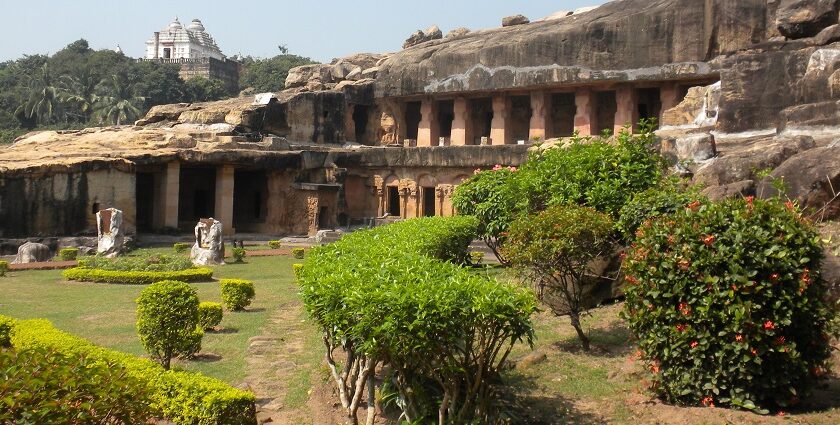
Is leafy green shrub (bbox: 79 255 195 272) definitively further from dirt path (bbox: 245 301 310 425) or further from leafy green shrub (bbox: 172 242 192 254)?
dirt path (bbox: 245 301 310 425)

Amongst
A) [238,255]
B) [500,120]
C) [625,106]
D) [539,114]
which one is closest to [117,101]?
[500,120]

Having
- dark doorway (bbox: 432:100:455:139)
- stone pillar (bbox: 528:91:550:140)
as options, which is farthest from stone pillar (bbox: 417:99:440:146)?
stone pillar (bbox: 528:91:550:140)

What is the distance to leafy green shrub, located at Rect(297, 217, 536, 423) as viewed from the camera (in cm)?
596

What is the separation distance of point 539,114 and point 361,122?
879 cm

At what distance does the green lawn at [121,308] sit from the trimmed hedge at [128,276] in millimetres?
350

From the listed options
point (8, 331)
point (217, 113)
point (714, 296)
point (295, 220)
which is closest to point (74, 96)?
point (217, 113)

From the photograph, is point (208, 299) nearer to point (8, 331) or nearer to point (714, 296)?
point (8, 331)

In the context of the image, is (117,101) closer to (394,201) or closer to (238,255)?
(394,201)

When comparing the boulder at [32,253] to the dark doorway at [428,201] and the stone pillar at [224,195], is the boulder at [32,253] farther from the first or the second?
the dark doorway at [428,201]

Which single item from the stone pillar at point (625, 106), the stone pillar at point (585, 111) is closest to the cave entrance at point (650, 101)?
the stone pillar at point (625, 106)

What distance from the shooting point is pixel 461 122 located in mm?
33000

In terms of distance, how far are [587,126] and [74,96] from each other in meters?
40.9

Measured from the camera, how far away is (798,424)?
656 centimetres

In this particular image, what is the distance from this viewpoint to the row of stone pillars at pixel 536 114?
29023mm
